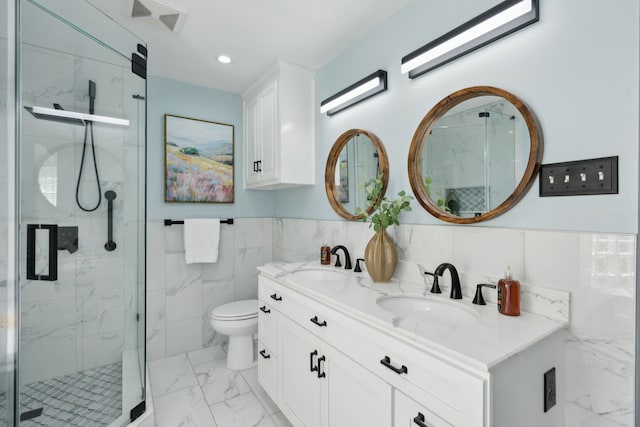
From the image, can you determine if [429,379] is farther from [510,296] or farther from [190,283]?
[190,283]

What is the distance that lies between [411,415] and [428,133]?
1.24 metres

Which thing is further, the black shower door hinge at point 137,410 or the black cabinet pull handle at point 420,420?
the black shower door hinge at point 137,410

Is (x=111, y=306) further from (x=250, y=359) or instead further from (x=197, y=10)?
(x=197, y=10)

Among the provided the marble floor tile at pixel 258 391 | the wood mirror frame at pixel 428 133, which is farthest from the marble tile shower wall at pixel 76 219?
the wood mirror frame at pixel 428 133

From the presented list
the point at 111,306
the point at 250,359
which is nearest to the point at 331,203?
the point at 250,359

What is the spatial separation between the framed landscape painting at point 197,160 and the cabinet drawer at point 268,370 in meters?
1.43

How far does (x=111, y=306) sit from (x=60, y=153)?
94cm

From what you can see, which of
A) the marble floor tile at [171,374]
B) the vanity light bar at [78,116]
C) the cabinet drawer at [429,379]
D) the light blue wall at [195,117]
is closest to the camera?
the cabinet drawer at [429,379]

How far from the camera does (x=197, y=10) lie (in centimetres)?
170

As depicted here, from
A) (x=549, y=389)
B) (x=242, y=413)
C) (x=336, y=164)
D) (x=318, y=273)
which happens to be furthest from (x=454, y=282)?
(x=242, y=413)

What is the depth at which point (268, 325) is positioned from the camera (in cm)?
189

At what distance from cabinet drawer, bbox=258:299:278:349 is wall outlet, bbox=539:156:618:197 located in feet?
4.87

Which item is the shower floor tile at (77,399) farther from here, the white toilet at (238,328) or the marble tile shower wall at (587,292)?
the marble tile shower wall at (587,292)

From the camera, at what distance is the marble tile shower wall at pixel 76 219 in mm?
1442
